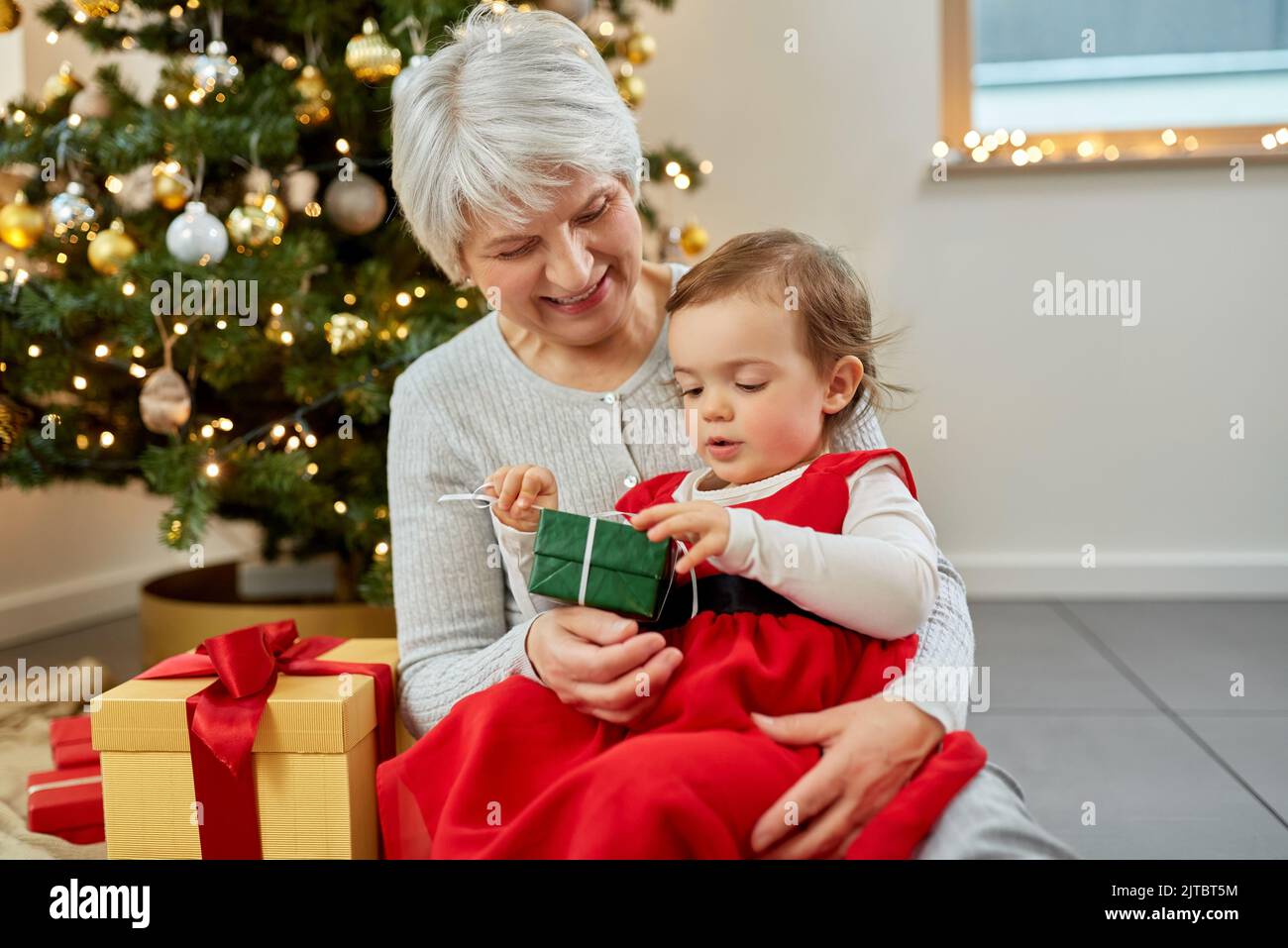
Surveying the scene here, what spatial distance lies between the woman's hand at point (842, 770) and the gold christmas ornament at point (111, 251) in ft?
4.65

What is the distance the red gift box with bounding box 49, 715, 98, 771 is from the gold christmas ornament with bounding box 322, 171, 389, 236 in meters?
0.91

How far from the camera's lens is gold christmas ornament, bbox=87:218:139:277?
1778 mm

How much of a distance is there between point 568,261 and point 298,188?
3.54 feet

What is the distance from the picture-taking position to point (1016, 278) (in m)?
2.28

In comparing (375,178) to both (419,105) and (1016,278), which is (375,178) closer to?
(419,105)

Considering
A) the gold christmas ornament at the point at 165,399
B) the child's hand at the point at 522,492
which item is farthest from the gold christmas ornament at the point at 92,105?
Answer: the child's hand at the point at 522,492

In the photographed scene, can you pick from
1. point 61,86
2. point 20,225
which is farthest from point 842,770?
point 61,86

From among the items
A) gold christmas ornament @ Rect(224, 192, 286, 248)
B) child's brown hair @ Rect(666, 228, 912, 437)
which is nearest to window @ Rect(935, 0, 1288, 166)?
child's brown hair @ Rect(666, 228, 912, 437)

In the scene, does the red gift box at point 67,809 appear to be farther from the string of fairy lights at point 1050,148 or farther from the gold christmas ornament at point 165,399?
the string of fairy lights at point 1050,148

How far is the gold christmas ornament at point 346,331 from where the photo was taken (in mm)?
1775

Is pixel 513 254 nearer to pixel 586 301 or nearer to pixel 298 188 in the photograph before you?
pixel 586 301

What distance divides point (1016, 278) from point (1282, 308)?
1.07 meters

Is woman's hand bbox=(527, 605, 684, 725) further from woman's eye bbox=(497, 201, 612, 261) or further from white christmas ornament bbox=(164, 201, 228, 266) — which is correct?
white christmas ornament bbox=(164, 201, 228, 266)

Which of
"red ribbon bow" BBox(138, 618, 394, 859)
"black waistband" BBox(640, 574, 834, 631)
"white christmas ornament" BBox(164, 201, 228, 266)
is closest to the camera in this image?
"black waistband" BBox(640, 574, 834, 631)
